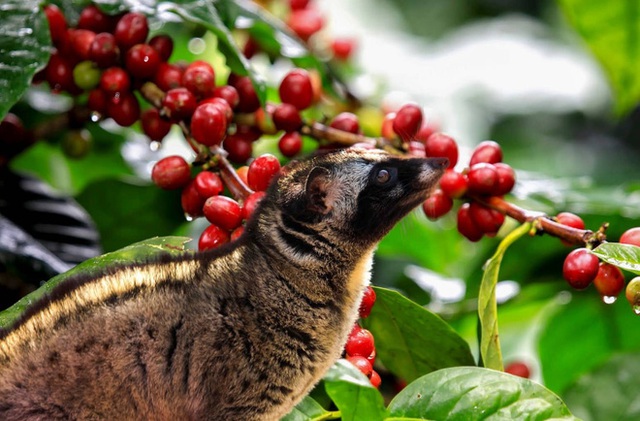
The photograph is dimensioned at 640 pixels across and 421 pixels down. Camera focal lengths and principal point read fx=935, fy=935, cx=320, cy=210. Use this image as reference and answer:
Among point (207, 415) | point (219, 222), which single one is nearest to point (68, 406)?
point (207, 415)

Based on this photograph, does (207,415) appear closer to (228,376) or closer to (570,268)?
(228,376)

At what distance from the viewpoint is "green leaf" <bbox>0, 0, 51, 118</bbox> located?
120cm

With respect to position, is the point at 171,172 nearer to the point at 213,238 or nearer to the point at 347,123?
the point at 213,238

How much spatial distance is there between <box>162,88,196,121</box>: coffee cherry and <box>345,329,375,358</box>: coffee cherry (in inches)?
15.2

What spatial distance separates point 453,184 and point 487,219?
7cm

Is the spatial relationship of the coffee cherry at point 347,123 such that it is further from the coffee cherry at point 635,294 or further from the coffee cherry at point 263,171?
the coffee cherry at point 635,294

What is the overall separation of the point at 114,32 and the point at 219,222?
1.34 ft

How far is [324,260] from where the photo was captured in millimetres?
1172

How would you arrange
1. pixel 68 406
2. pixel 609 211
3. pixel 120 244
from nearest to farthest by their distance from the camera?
pixel 68 406 < pixel 609 211 < pixel 120 244

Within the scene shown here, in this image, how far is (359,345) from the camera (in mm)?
1113

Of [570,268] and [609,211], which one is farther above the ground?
[570,268]

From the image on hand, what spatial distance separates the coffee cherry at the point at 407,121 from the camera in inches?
54.1

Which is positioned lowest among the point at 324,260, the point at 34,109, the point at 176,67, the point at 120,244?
the point at 120,244

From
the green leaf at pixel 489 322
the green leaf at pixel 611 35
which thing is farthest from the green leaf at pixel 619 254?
the green leaf at pixel 611 35
